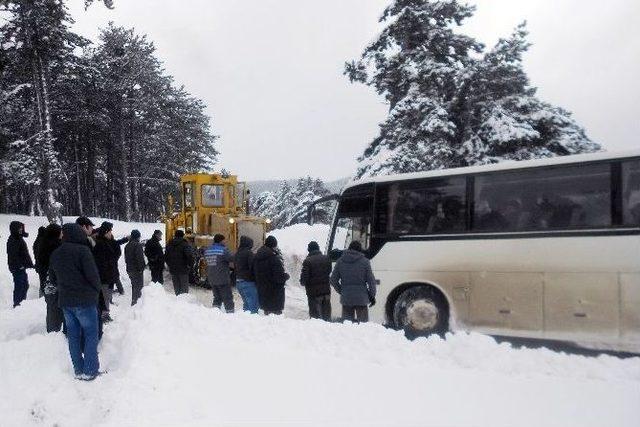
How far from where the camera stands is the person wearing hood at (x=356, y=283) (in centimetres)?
888

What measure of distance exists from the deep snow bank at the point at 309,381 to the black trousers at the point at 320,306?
1922 mm

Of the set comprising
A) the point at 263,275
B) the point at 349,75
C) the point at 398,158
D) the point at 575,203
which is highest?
the point at 349,75

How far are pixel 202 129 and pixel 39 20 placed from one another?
23.8 metres

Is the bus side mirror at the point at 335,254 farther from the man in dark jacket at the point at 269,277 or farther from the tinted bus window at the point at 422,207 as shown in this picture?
the man in dark jacket at the point at 269,277

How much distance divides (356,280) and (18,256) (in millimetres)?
7615

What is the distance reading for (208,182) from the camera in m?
18.0

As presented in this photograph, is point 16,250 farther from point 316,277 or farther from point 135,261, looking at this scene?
point 316,277

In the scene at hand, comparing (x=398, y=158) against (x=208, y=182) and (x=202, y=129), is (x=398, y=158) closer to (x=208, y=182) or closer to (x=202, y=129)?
(x=208, y=182)

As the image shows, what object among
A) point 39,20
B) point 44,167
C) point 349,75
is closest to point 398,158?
point 349,75

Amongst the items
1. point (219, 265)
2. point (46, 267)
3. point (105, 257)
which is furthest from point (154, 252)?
point (46, 267)

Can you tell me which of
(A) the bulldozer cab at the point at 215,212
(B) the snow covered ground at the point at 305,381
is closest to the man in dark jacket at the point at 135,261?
(B) the snow covered ground at the point at 305,381

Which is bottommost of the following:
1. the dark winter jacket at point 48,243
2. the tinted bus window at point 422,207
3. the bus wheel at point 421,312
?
the bus wheel at point 421,312

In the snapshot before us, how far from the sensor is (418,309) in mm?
9758

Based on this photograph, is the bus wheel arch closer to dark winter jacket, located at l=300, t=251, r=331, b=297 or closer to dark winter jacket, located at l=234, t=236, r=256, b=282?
dark winter jacket, located at l=300, t=251, r=331, b=297
